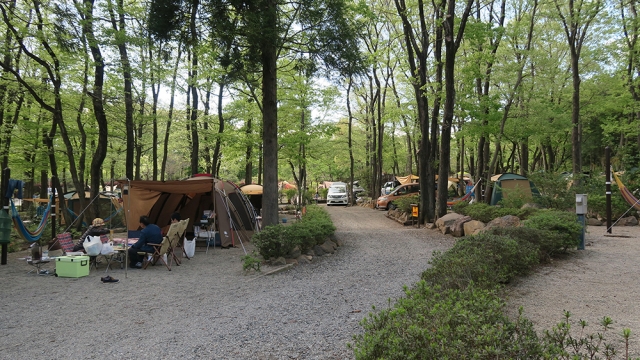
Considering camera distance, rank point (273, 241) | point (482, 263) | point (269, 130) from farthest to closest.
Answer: point (269, 130) → point (273, 241) → point (482, 263)

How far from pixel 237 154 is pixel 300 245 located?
12.5 metres

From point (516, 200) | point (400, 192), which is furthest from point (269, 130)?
point (400, 192)

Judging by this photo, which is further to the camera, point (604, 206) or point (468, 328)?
point (604, 206)

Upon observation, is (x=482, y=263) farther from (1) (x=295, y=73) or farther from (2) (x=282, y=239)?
(1) (x=295, y=73)

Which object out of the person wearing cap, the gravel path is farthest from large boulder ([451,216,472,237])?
the person wearing cap

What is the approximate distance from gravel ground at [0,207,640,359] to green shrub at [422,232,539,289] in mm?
265

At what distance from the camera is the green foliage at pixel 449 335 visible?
252cm

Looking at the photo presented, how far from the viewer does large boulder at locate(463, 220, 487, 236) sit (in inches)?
410

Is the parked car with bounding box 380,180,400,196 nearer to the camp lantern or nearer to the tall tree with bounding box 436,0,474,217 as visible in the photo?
the tall tree with bounding box 436,0,474,217

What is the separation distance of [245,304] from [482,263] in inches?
121

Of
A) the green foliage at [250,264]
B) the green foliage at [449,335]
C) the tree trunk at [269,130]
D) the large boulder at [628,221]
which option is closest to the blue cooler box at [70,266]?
the green foliage at [250,264]

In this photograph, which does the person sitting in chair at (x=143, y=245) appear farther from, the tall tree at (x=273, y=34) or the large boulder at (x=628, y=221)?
the large boulder at (x=628, y=221)

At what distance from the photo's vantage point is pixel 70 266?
7516mm

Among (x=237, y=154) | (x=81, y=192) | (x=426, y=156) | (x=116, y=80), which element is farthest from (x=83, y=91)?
(x=426, y=156)
